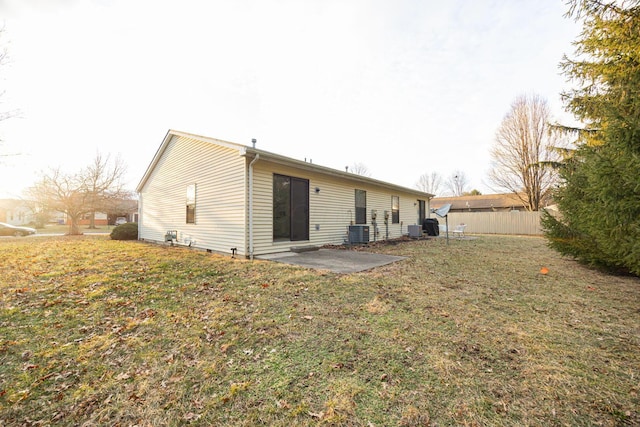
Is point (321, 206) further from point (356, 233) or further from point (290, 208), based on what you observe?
point (356, 233)

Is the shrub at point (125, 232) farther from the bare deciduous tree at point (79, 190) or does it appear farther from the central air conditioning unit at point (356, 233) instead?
the central air conditioning unit at point (356, 233)

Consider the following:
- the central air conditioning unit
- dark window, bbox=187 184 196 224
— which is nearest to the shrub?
dark window, bbox=187 184 196 224

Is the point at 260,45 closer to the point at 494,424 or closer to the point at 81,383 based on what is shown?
the point at 81,383

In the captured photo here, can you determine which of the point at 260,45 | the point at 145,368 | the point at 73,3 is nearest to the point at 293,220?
the point at 260,45

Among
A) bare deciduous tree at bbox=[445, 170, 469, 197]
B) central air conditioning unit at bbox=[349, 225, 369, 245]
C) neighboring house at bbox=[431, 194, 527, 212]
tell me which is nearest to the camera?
A: central air conditioning unit at bbox=[349, 225, 369, 245]

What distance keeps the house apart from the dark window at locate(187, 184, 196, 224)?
1.5 inches

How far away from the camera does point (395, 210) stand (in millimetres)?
14234

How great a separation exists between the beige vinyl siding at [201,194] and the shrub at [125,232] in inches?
80.1

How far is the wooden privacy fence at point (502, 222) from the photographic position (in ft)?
60.7

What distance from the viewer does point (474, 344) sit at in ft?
8.94

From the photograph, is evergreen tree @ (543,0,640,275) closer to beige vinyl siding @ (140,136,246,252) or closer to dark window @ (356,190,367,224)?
dark window @ (356,190,367,224)

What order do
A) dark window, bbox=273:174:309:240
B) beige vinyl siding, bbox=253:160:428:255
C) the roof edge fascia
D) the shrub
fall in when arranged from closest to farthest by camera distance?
the roof edge fascia → beige vinyl siding, bbox=253:160:428:255 → dark window, bbox=273:174:309:240 → the shrub

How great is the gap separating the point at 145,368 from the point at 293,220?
6.30 m

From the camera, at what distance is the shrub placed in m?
13.8
